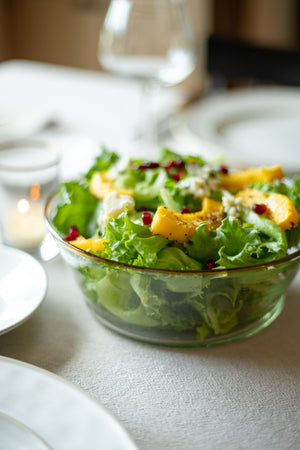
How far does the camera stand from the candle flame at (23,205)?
1.04 m

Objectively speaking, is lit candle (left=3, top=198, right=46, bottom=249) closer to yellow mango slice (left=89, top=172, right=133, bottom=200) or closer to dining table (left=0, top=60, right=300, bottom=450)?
dining table (left=0, top=60, right=300, bottom=450)

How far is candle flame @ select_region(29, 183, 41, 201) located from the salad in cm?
16

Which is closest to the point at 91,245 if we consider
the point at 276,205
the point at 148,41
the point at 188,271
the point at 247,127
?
the point at 188,271

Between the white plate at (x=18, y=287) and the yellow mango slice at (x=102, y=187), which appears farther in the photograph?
the yellow mango slice at (x=102, y=187)

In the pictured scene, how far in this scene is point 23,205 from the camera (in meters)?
1.04

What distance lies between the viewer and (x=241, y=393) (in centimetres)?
68

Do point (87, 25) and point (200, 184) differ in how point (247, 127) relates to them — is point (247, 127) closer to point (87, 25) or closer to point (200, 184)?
point (200, 184)

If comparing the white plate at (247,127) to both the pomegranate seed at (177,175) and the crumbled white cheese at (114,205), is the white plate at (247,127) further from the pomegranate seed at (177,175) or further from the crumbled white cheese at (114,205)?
the crumbled white cheese at (114,205)

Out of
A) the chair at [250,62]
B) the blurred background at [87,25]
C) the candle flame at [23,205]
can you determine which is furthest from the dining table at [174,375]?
the blurred background at [87,25]

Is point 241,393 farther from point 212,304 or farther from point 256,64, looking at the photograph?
point 256,64

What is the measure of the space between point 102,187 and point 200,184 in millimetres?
170

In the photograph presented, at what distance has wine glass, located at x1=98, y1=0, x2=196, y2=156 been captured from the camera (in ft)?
4.42

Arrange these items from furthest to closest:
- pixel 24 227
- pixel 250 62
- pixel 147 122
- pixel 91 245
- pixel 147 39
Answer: pixel 250 62, pixel 147 122, pixel 147 39, pixel 24 227, pixel 91 245

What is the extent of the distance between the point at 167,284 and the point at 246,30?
4.25 metres
